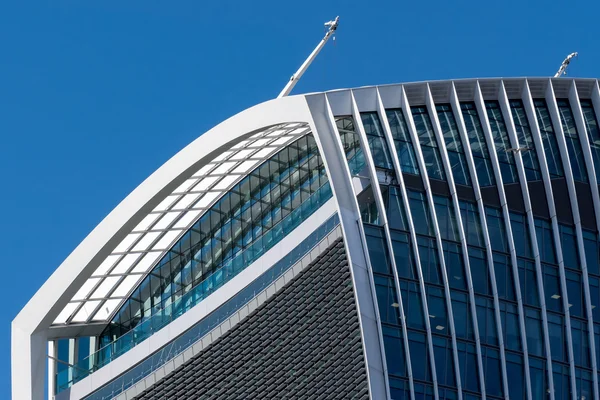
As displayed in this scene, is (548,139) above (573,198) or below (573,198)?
above

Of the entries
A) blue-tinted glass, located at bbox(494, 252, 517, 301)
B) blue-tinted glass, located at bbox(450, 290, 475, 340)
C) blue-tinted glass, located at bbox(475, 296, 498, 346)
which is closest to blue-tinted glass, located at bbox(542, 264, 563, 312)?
blue-tinted glass, located at bbox(494, 252, 517, 301)

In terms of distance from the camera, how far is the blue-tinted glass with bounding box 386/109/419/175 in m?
71.6

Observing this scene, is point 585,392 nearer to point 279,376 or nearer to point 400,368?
point 400,368

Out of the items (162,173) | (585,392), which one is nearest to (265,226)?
(162,173)

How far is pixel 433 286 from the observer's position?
70.9 metres

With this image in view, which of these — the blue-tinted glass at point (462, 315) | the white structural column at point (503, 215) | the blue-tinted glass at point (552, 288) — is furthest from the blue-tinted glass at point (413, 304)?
the blue-tinted glass at point (552, 288)

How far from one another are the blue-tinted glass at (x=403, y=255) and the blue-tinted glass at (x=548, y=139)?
9207mm

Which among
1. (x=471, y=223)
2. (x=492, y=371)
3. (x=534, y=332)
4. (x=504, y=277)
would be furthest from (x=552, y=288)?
(x=492, y=371)

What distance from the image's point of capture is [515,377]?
2837 inches

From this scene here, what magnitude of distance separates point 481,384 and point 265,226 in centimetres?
1424

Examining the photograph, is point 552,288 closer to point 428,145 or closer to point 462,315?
point 462,315

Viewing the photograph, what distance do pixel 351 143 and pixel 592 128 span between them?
1348 centimetres

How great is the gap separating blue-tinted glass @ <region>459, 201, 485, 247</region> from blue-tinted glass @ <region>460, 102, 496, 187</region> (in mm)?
1376

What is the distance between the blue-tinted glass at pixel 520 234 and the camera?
7356 cm
